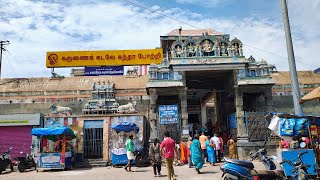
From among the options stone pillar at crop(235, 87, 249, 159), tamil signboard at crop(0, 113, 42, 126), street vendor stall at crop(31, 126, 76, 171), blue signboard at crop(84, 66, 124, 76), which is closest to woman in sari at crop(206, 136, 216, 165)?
stone pillar at crop(235, 87, 249, 159)

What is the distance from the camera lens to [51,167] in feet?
47.3

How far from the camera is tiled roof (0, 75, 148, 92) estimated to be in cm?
2283

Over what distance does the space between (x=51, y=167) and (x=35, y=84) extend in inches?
443

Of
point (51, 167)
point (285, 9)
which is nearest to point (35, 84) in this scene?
point (51, 167)

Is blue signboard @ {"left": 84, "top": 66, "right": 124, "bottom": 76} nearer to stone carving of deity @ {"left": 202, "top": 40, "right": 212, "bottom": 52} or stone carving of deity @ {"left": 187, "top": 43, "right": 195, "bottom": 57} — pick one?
stone carving of deity @ {"left": 187, "top": 43, "right": 195, "bottom": 57}

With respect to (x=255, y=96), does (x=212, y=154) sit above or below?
below

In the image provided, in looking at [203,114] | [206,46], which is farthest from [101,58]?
[206,46]

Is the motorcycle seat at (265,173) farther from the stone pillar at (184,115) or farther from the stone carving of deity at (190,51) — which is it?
the stone carving of deity at (190,51)

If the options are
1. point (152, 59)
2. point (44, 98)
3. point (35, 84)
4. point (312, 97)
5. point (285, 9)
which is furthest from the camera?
point (152, 59)

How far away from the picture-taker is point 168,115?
16.4m

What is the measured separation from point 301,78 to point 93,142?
1658 cm

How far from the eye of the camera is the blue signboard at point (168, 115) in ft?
53.6

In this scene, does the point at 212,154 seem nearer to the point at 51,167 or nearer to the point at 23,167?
the point at 51,167

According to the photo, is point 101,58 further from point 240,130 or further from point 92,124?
point 240,130
